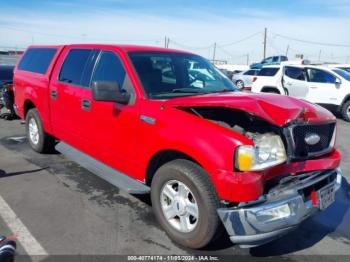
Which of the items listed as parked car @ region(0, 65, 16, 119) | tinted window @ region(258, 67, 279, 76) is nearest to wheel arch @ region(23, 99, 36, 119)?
parked car @ region(0, 65, 16, 119)

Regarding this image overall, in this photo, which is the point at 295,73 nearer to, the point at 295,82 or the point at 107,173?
the point at 295,82

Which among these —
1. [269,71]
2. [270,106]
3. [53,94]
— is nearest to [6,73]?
[53,94]

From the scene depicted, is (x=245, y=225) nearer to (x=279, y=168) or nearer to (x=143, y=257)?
(x=279, y=168)

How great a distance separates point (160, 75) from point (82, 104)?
114cm

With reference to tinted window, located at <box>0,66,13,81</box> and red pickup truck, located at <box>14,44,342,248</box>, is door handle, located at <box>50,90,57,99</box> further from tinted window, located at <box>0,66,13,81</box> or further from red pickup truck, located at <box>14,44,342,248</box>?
tinted window, located at <box>0,66,13,81</box>

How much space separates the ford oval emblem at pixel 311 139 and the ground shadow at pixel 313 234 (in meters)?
0.72

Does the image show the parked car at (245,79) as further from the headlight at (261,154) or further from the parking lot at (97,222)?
the headlight at (261,154)

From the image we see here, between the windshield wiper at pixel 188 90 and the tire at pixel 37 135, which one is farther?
the tire at pixel 37 135

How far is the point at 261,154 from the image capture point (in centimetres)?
301

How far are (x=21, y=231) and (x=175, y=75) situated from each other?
2.36 meters

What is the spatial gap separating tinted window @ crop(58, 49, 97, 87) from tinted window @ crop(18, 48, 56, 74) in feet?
2.13

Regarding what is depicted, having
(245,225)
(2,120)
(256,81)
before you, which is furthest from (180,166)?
(256,81)

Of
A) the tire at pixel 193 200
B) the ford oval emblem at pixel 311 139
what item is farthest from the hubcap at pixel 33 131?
the ford oval emblem at pixel 311 139

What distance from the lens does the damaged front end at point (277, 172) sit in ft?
9.51
